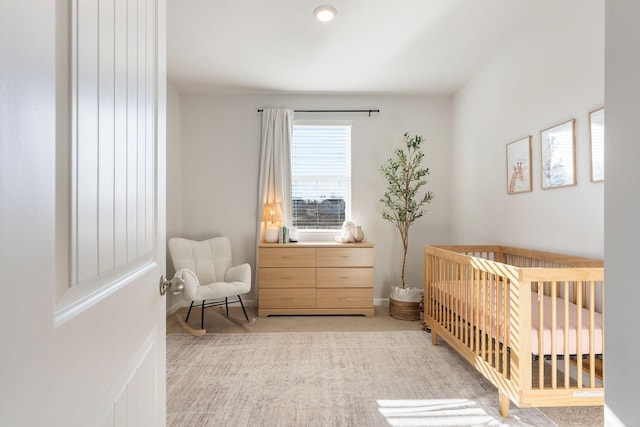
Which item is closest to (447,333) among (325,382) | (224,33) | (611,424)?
(325,382)

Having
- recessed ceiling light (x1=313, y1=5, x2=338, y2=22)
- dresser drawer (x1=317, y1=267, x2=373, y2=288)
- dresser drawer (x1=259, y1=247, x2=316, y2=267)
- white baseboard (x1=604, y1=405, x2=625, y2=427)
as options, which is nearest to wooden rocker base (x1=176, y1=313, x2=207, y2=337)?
dresser drawer (x1=259, y1=247, x2=316, y2=267)

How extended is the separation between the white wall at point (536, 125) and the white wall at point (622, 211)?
177 centimetres

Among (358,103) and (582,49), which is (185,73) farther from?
(582,49)

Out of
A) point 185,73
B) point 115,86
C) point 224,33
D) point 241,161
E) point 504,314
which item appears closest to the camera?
point 115,86

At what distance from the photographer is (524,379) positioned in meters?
1.73

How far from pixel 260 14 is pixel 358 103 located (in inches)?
75.3

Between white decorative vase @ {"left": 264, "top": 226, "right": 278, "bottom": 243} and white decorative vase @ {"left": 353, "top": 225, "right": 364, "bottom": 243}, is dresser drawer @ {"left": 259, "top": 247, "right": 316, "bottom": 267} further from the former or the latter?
white decorative vase @ {"left": 353, "top": 225, "right": 364, "bottom": 243}

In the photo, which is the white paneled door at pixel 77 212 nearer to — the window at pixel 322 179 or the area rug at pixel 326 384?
the area rug at pixel 326 384

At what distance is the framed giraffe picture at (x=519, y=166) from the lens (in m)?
2.81

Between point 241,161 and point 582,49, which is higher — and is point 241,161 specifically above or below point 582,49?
below

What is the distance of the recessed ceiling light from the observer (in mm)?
2462

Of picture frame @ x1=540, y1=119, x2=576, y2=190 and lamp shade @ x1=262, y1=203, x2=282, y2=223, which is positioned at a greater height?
picture frame @ x1=540, y1=119, x2=576, y2=190

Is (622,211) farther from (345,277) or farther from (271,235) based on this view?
(271,235)

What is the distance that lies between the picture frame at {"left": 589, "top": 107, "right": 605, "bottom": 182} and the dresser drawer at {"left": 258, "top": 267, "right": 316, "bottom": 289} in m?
2.51
